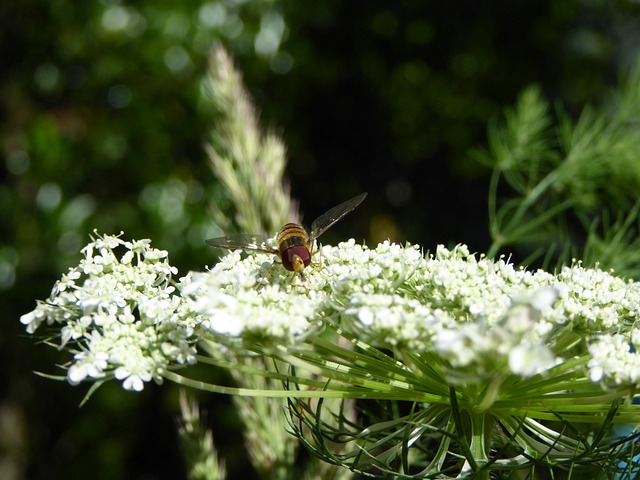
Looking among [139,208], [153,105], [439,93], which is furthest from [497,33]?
[139,208]

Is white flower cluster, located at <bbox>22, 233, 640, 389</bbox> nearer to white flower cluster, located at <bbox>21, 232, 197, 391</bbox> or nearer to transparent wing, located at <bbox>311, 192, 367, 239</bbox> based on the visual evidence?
white flower cluster, located at <bbox>21, 232, 197, 391</bbox>

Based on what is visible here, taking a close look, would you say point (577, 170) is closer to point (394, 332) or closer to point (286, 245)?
point (286, 245)

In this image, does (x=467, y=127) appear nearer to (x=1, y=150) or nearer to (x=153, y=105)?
(x=153, y=105)

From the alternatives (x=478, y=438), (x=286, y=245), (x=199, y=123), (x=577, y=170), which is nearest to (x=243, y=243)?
(x=286, y=245)

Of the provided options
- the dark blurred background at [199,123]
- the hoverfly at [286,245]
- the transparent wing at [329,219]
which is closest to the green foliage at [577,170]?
the transparent wing at [329,219]

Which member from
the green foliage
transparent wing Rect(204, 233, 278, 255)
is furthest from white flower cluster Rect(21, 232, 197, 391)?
the green foliage

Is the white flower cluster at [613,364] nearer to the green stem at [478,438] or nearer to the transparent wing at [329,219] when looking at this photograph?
the green stem at [478,438]
